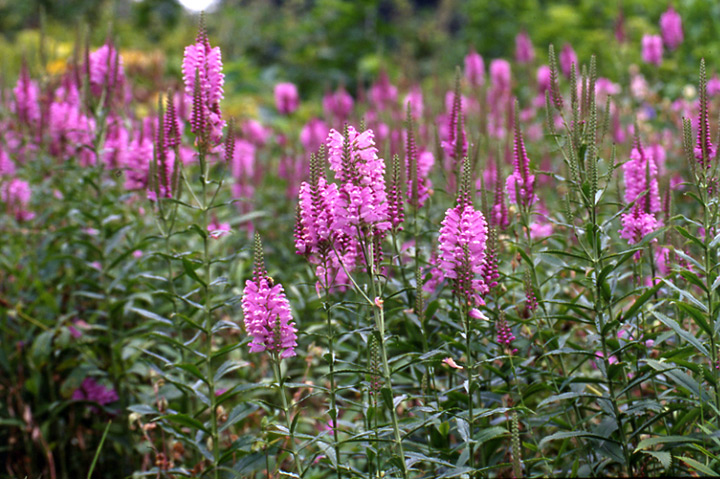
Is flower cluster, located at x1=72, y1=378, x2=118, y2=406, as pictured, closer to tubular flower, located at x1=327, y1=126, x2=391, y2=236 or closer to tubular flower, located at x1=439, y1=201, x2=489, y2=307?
tubular flower, located at x1=327, y1=126, x2=391, y2=236

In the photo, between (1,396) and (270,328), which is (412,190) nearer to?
(270,328)

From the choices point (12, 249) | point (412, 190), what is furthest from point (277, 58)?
point (412, 190)

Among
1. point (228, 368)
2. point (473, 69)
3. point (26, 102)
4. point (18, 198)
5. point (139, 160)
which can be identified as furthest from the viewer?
point (473, 69)

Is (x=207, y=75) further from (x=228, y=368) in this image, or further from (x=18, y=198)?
(x=18, y=198)

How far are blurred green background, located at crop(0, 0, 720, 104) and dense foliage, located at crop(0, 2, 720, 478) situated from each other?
2855 mm

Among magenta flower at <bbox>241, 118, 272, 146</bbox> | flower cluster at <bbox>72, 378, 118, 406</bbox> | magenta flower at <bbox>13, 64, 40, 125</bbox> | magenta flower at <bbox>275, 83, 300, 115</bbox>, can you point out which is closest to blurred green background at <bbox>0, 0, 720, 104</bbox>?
magenta flower at <bbox>275, 83, 300, 115</bbox>

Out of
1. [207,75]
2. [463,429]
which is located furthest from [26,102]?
[463,429]

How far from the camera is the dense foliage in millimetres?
2061

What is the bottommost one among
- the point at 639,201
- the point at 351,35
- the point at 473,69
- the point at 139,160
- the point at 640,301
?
the point at 640,301

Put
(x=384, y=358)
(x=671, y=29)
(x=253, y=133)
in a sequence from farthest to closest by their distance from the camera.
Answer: (x=253, y=133) < (x=671, y=29) < (x=384, y=358)

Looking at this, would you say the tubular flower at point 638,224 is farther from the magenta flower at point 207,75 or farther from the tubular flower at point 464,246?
the magenta flower at point 207,75

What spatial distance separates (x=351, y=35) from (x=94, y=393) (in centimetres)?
904

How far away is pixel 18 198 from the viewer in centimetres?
422

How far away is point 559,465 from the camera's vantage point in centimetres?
271
